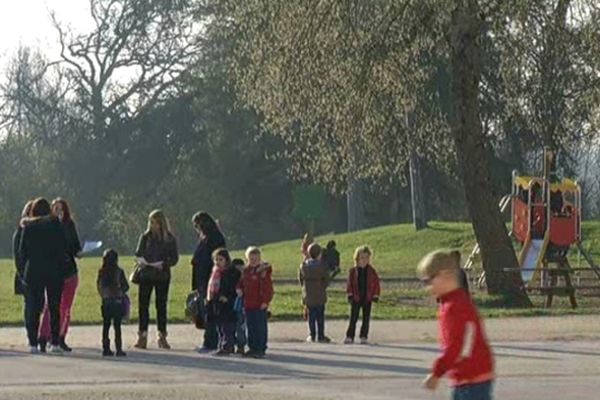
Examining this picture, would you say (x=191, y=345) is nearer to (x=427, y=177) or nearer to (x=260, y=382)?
(x=260, y=382)

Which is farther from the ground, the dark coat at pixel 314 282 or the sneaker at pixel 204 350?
the dark coat at pixel 314 282

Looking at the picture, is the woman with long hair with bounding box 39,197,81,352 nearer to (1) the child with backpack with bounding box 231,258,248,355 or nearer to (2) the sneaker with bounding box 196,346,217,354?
(2) the sneaker with bounding box 196,346,217,354

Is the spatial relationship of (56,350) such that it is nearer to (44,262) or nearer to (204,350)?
(44,262)

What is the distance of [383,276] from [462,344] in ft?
99.5

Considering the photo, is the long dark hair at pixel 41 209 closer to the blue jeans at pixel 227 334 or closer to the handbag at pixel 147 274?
the handbag at pixel 147 274

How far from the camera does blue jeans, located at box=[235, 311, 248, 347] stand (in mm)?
18641

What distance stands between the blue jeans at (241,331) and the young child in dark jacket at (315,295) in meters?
2.13

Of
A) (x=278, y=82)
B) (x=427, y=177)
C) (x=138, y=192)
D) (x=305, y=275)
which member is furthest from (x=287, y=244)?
(x=305, y=275)

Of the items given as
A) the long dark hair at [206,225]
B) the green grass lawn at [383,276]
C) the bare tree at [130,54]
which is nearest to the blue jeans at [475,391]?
the long dark hair at [206,225]

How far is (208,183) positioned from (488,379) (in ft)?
199

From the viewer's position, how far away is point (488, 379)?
1023cm

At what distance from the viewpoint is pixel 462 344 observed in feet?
33.3

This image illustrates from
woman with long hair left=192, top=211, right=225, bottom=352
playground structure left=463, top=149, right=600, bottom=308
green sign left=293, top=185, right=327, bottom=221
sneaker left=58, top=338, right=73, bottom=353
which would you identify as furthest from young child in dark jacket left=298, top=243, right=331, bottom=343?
green sign left=293, top=185, right=327, bottom=221

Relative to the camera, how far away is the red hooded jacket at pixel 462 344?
10.2 metres
